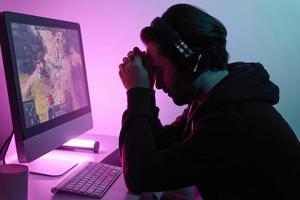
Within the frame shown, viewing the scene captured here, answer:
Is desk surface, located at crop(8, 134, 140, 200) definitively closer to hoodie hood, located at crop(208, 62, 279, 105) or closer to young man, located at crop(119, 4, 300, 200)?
young man, located at crop(119, 4, 300, 200)

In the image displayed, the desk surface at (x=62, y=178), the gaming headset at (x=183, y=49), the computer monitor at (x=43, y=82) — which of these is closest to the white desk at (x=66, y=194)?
the desk surface at (x=62, y=178)

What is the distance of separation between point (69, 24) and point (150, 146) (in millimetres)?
658

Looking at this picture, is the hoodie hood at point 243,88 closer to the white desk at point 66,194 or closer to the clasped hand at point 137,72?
the clasped hand at point 137,72

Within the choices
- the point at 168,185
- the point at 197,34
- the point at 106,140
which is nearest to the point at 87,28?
the point at 106,140

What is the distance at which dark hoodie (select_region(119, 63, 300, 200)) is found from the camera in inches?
37.2

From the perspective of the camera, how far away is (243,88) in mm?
1020

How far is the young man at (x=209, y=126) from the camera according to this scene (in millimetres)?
947

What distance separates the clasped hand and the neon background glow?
→ 555 mm

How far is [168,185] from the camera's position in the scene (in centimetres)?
100

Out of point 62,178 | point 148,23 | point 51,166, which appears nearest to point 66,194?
point 62,178

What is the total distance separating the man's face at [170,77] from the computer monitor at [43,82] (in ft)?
1.21

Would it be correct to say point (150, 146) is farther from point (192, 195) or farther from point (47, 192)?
point (192, 195)

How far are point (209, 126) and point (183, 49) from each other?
0.76 ft

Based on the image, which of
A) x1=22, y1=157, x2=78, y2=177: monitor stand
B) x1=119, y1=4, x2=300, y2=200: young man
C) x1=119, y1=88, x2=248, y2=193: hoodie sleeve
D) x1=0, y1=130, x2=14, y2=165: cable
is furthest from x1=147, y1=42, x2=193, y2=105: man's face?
x1=0, y1=130, x2=14, y2=165: cable
